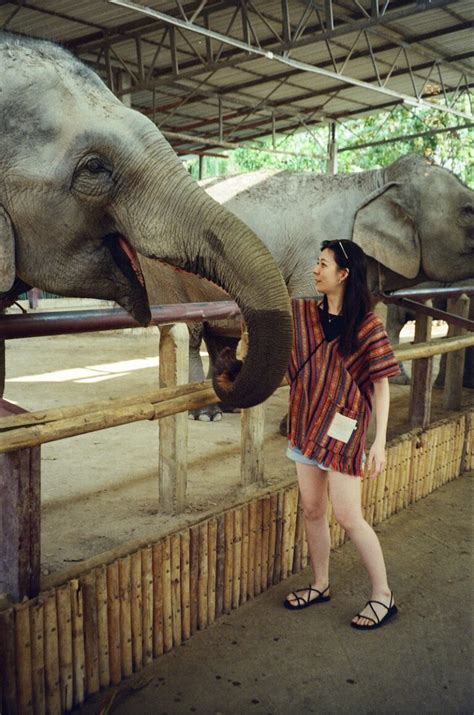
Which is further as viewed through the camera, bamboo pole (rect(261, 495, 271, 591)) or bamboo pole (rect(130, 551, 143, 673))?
bamboo pole (rect(261, 495, 271, 591))

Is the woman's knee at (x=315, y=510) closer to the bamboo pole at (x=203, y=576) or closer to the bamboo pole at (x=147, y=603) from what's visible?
the bamboo pole at (x=203, y=576)

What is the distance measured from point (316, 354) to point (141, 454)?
239cm

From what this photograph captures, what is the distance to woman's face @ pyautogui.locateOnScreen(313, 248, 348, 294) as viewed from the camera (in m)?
2.53

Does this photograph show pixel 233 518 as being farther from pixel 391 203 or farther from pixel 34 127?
pixel 391 203

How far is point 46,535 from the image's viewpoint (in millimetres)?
A: 3352

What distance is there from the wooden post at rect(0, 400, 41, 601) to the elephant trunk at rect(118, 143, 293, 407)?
552 millimetres

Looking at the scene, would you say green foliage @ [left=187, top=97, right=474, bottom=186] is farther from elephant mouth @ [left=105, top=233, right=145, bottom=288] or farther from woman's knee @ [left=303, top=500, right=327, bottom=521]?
elephant mouth @ [left=105, top=233, right=145, bottom=288]

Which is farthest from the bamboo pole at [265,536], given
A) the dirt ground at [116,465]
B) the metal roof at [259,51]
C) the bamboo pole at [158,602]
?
the metal roof at [259,51]

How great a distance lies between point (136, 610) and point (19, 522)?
591 mm

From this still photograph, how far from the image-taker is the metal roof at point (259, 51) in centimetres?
903

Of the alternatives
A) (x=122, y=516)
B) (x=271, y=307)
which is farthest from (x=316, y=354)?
(x=122, y=516)

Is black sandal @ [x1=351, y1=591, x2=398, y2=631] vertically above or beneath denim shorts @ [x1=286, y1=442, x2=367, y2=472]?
beneath

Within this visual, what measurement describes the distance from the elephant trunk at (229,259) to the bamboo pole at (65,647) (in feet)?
2.33

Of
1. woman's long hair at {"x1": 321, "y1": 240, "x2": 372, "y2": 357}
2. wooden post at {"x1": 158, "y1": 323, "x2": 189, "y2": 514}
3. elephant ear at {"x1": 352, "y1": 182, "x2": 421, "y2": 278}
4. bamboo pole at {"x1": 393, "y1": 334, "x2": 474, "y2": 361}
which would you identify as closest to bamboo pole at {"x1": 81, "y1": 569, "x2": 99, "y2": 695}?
woman's long hair at {"x1": 321, "y1": 240, "x2": 372, "y2": 357}
